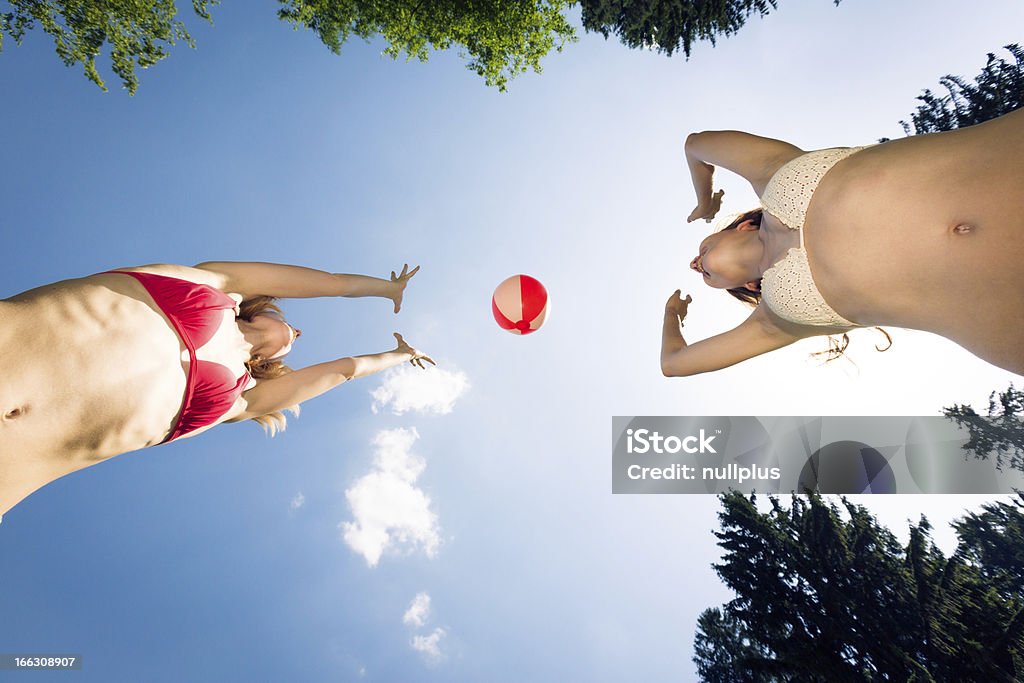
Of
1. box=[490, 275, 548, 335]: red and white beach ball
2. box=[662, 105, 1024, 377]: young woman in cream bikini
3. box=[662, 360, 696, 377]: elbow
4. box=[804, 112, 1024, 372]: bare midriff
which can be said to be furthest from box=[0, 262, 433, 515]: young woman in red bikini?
box=[490, 275, 548, 335]: red and white beach ball

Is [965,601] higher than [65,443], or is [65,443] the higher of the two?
[65,443]

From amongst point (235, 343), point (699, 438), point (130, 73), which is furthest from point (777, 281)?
point (130, 73)

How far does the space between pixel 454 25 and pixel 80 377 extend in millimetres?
15016

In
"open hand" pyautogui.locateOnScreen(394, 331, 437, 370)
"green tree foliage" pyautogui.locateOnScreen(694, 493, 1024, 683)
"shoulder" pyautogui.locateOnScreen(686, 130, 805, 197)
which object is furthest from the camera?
"green tree foliage" pyautogui.locateOnScreen(694, 493, 1024, 683)

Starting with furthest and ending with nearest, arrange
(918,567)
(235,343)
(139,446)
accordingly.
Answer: (918,567) → (235,343) → (139,446)

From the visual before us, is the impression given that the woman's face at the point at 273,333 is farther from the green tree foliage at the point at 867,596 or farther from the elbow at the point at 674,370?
the green tree foliage at the point at 867,596

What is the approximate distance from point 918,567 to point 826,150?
10.6 meters

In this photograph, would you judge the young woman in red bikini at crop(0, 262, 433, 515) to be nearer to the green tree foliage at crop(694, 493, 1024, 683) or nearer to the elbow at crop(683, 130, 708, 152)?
the elbow at crop(683, 130, 708, 152)

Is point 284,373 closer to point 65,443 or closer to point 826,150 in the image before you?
point 65,443

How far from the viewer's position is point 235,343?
2783mm

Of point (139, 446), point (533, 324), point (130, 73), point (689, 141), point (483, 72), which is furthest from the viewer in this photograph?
point (483, 72)

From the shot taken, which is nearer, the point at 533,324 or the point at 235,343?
the point at 235,343

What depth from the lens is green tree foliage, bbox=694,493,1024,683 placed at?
8.34 meters

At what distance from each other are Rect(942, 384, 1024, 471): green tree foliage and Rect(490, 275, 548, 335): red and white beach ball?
10.4m
